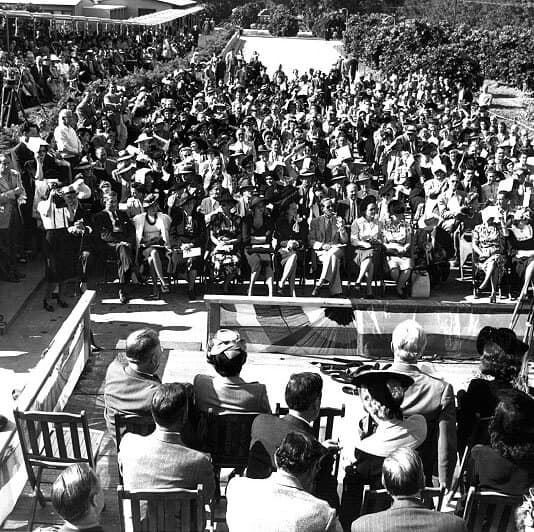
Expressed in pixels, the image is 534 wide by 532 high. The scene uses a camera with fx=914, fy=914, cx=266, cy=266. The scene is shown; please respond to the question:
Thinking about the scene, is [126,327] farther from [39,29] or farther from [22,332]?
[39,29]


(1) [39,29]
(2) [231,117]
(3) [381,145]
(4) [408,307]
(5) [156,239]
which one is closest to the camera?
(4) [408,307]

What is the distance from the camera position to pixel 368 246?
11.9 meters

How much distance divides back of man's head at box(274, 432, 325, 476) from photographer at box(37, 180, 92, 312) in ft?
23.3

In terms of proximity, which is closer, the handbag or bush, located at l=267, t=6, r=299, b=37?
the handbag

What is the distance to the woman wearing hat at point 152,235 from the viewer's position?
11.5 metres

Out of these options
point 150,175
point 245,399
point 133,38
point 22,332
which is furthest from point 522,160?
point 133,38

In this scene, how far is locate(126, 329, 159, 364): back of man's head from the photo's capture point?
587 centimetres

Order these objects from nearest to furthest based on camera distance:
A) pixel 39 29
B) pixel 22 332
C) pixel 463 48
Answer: pixel 22 332 → pixel 39 29 → pixel 463 48

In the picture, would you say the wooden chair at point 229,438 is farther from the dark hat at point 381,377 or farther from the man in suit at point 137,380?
the dark hat at point 381,377

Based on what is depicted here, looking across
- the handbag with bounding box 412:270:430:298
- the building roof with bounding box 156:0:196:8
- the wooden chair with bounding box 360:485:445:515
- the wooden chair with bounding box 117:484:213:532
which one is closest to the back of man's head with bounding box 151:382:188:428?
the wooden chair with bounding box 117:484:213:532

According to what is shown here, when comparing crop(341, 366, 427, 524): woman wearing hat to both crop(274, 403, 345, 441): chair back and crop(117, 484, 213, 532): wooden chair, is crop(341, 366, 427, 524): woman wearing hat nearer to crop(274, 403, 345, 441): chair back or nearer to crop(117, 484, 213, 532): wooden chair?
crop(274, 403, 345, 441): chair back

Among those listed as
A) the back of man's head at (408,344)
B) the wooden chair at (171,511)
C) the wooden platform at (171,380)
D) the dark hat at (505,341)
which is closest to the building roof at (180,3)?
the wooden platform at (171,380)

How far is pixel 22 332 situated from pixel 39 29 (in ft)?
80.0

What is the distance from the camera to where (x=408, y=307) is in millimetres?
9336
